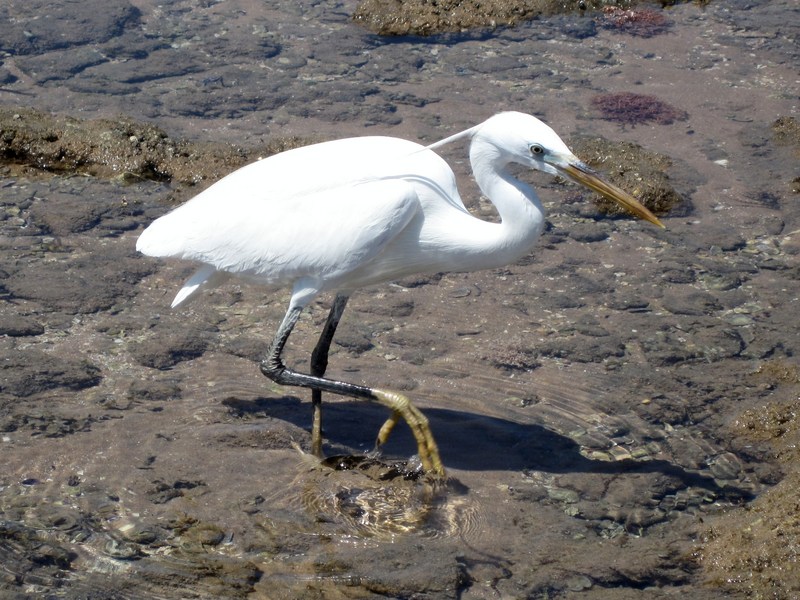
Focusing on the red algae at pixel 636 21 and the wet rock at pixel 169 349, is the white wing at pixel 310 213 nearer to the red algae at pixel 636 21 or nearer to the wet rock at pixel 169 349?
the wet rock at pixel 169 349

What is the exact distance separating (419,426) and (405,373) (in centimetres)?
70

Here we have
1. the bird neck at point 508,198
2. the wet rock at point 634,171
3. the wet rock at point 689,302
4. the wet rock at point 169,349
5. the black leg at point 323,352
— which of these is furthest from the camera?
the wet rock at point 634,171

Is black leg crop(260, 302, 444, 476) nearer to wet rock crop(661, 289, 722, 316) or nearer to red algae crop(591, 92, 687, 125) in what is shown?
wet rock crop(661, 289, 722, 316)

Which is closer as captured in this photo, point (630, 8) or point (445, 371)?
point (445, 371)

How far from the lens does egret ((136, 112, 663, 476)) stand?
4.34m

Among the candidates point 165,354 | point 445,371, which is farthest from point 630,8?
point 165,354

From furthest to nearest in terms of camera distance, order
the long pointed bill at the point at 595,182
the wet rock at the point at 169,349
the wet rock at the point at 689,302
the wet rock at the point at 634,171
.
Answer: the wet rock at the point at 634,171, the wet rock at the point at 689,302, the wet rock at the point at 169,349, the long pointed bill at the point at 595,182

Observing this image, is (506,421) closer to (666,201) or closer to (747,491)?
(747,491)

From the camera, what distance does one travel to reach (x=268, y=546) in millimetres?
4062

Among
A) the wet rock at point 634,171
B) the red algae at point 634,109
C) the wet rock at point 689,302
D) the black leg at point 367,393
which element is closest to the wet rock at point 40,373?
the black leg at point 367,393

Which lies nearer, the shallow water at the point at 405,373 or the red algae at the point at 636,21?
the shallow water at the point at 405,373

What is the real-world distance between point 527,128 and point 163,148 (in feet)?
10.4

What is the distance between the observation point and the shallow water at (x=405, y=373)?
4.01 m

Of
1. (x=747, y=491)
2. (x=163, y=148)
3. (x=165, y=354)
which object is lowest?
(x=747, y=491)
